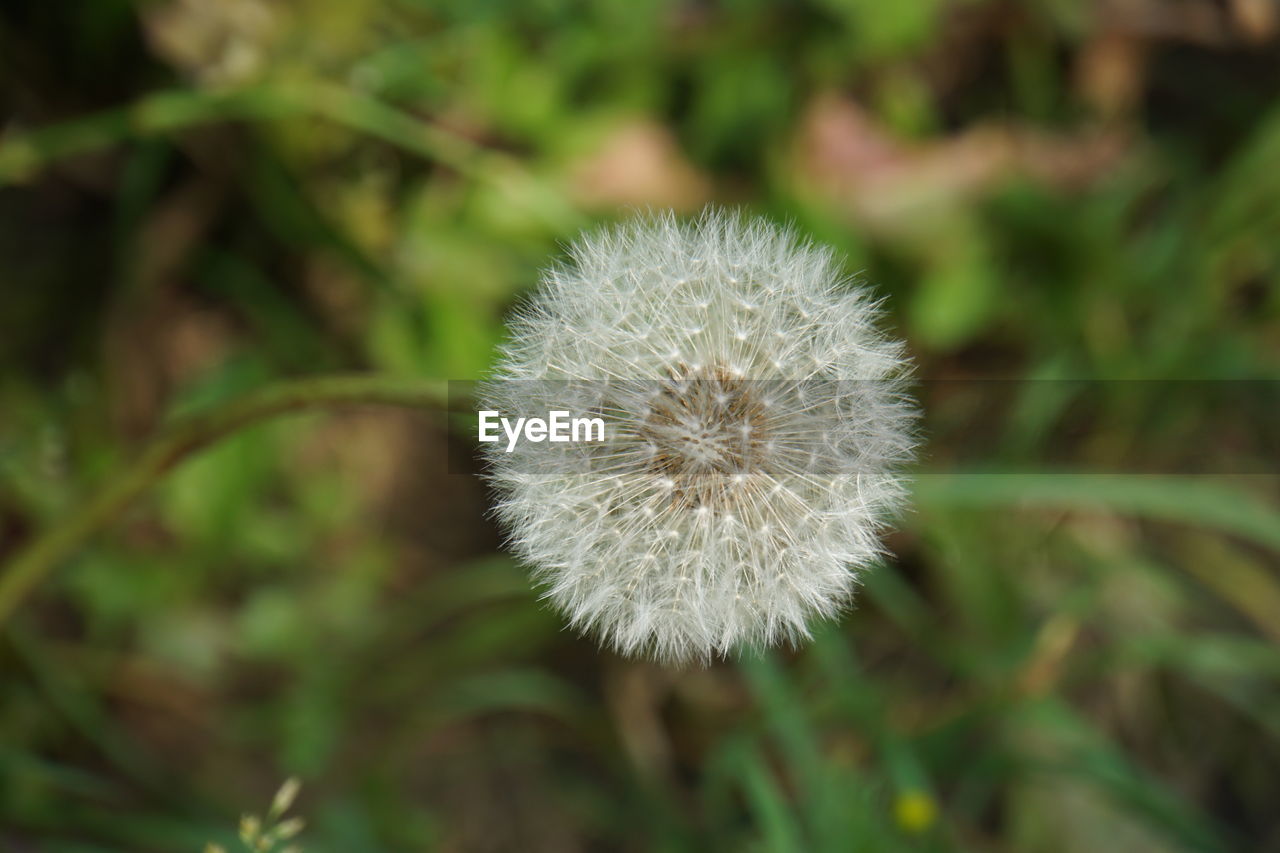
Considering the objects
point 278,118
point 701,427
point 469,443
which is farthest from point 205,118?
point 701,427

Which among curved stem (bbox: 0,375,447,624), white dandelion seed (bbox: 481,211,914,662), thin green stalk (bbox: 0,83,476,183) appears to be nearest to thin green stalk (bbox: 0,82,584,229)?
thin green stalk (bbox: 0,83,476,183)

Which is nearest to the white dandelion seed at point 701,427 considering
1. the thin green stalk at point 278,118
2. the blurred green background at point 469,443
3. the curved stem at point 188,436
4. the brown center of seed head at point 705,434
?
the brown center of seed head at point 705,434

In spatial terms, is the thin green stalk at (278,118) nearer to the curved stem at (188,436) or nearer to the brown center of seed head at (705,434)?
the curved stem at (188,436)

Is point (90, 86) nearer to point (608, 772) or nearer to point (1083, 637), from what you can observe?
point (608, 772)

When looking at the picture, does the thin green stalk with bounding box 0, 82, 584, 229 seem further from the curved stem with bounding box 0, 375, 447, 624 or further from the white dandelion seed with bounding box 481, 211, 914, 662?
the white dandelion seed with bounding box 481, 211, 914, 662

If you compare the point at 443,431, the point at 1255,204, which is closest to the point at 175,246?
the point at 443,431

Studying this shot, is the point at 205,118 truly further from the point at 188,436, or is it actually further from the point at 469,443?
the point at 188,436
